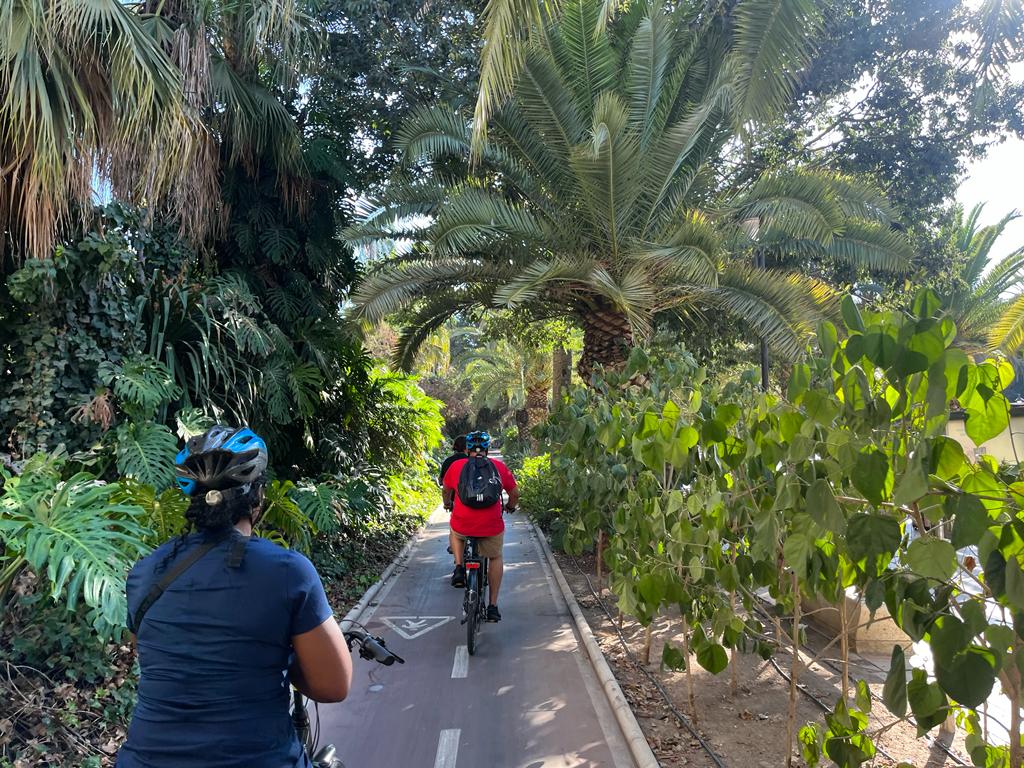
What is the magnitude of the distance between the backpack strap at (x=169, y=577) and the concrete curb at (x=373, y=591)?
3.92 m

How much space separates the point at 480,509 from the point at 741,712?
293 cm

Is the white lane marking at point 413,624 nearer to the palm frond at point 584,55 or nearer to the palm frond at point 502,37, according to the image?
the palm frond at point 502,37

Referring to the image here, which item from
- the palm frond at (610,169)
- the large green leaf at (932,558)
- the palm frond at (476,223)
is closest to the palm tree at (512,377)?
the palm frond at (476,223)

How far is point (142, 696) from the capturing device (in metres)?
2.01

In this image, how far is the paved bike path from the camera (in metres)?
4.72

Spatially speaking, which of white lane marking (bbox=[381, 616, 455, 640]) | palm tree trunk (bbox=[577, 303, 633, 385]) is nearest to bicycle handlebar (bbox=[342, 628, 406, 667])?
white lane marking (bbox=[381, 616, 455, 640])

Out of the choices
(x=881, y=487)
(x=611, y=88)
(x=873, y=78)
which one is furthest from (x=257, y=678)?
(x=873, y=78)

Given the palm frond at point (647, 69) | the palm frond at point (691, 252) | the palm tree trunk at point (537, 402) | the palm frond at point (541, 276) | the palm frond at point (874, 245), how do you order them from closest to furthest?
the palm frond at point (691, 252) < the palm frond at point (541, 276) < the palm frond at point (647, 69) < the palm frond at point (874, 245) < the palm tree trunk at point (537, 402)

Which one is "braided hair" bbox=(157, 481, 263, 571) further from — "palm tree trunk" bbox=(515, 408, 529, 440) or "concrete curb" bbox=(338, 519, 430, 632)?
"palm tree trunk" bbox=(515, 408, 529, 440)

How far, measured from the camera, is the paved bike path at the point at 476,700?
4.72 meters

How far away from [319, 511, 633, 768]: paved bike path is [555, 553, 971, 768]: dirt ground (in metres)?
0.30

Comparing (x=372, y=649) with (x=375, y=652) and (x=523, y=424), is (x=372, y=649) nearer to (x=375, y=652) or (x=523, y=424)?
(x=375, y=652)

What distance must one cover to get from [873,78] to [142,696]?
13611 mm

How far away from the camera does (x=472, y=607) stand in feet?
22.1
